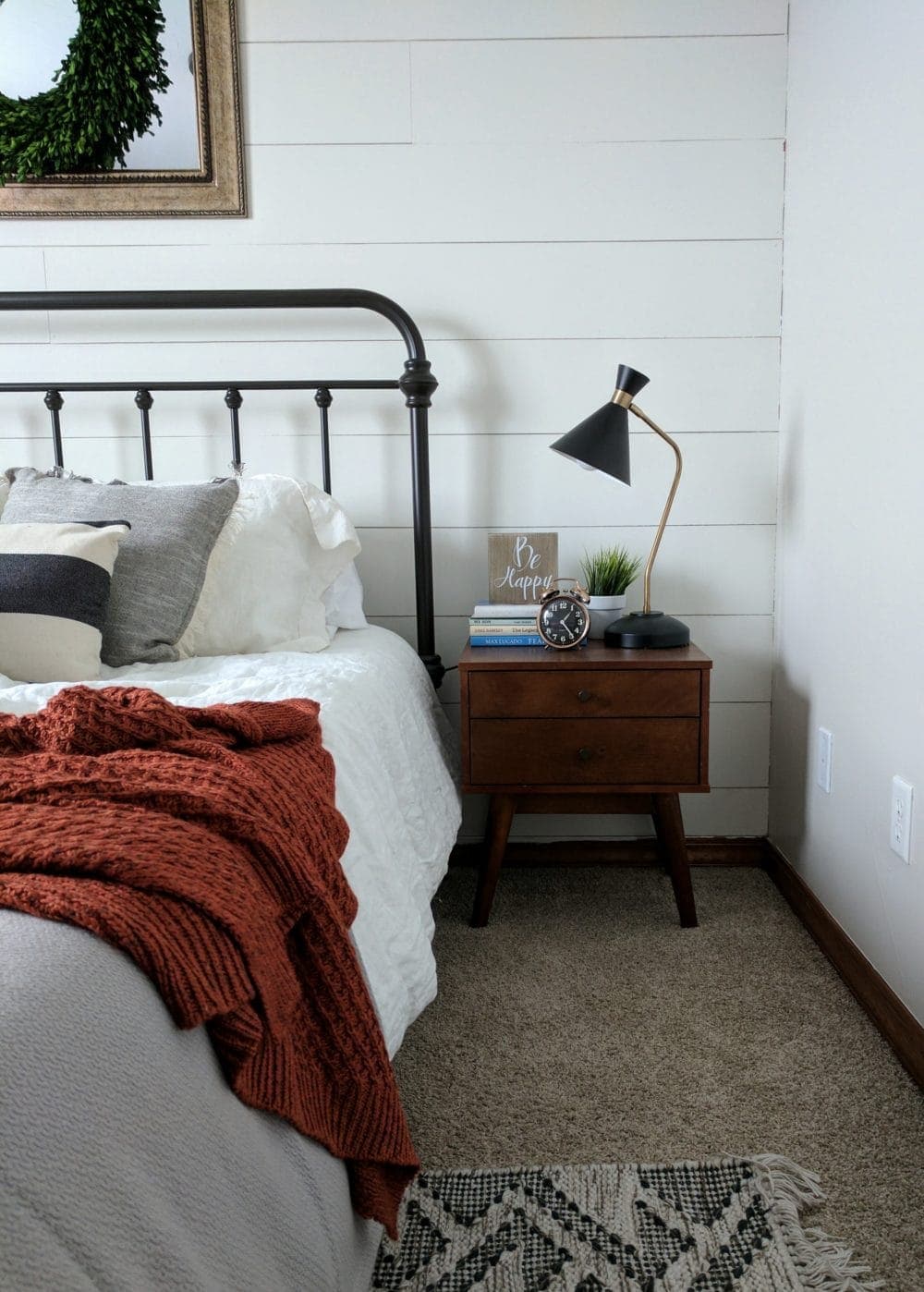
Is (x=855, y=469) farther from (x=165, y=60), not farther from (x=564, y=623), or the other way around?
(x=165, y=60)

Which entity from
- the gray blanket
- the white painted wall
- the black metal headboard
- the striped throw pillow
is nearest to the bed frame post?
the black metal headboard

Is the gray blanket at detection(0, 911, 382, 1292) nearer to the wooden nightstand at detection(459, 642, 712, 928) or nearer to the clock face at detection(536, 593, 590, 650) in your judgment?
the wooden nightstand at detection(459, 642, 712, 928)

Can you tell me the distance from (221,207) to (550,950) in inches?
67.7

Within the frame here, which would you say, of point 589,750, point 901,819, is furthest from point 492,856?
point 901,819

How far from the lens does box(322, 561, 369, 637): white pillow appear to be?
179cm

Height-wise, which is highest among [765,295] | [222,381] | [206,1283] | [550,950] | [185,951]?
[765,295]

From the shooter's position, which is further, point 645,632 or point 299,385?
point 299,385

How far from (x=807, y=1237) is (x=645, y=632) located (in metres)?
1.04

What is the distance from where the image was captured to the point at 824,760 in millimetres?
1707

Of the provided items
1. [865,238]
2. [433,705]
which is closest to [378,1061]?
[433,705]

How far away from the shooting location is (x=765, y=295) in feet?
6.35

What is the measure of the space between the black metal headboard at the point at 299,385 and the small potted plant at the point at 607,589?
14.2 inches

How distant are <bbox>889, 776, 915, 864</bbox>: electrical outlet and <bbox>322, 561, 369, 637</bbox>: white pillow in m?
1.05

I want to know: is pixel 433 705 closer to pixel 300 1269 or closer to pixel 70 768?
pixel 70 768
